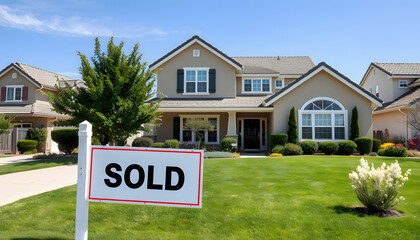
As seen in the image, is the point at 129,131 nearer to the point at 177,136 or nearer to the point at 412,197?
the point at 177,136

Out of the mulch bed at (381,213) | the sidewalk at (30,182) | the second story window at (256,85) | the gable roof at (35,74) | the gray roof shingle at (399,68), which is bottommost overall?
the sidewalk at (30,182)

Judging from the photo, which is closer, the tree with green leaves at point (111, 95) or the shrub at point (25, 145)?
the tree with green leaves at point (111, 95)

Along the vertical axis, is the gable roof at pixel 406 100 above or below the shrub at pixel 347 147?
above

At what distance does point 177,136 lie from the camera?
20203 mm

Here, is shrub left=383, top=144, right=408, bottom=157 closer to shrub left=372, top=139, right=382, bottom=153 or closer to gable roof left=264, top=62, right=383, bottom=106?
shrub left=372, top=139, right=382, bottom=153

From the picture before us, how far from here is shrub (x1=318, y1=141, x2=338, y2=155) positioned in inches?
635

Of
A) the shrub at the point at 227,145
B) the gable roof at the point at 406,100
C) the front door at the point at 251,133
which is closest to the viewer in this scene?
the shrub at the point at 227,145

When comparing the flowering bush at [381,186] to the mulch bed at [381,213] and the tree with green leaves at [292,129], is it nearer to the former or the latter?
the mulch bed at [381,213]

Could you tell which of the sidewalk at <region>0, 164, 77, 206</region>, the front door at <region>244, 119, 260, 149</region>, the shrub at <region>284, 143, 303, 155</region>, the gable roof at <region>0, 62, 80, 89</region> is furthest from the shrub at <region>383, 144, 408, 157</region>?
the gable roof at <region>0, 62, 80, 89</region>

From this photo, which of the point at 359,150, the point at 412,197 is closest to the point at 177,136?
the point at 359,150

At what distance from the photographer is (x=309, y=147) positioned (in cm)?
1630

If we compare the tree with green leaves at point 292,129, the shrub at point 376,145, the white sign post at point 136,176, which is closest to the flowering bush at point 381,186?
the white sign post at point 136,176

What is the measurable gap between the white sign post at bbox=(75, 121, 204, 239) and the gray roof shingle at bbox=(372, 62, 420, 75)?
25251mm

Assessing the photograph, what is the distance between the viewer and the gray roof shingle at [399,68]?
23.3 metres
